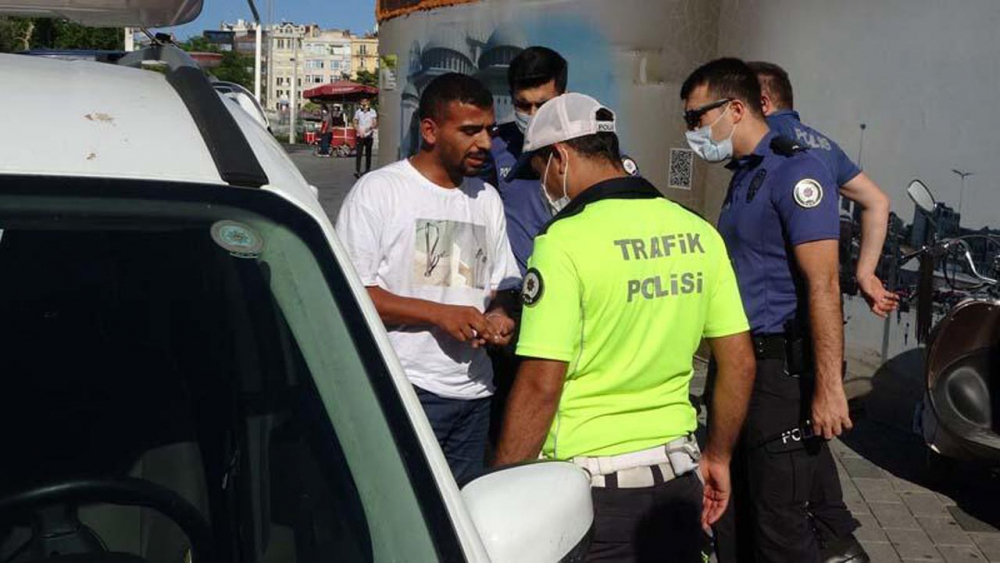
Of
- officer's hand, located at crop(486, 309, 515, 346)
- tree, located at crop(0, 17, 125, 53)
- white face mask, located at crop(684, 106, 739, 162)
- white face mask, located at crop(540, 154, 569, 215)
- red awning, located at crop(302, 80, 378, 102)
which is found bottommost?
officer's hand, located at crop(486, 309, 515, 346)

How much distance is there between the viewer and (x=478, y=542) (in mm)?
1902

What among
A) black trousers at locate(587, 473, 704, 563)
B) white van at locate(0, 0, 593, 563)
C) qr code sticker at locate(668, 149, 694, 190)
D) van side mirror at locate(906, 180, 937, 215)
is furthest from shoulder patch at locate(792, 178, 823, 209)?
qr code sticker at locate(668, 149, 694, 190)

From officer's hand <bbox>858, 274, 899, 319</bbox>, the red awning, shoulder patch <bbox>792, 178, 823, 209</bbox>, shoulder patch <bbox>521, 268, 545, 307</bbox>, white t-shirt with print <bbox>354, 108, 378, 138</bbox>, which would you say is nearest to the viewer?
shoulder patch <bbox>521, 268, 545, 307</bbox>

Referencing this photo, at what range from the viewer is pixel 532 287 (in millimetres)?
2898

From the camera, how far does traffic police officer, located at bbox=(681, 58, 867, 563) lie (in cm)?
378

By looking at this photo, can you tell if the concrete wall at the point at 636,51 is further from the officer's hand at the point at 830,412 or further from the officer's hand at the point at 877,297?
the officer's hand at the point at 830,412

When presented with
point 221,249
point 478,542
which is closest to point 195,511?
point 221,249

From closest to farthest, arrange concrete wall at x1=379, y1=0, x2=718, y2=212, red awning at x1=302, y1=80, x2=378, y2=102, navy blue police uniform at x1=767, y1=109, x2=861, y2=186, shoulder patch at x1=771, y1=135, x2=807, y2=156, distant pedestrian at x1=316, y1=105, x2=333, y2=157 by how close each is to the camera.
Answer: shoulder patch at x1=771, y1=135, x2=807, y2=156
navy blue police uniform at x1=767, y1=109, x2=861, y2=186
concrete wall at x1=379, y1=0, x2=718, y2=212
distant pedestrian at x1=316, y1=105, x2=333, y2=157
red awning at x1=302, y1=80, x2=378, y2=102

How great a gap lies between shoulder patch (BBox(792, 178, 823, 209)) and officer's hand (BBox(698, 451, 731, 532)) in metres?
0.87

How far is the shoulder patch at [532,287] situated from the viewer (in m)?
2.88

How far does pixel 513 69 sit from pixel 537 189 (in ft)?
2.11

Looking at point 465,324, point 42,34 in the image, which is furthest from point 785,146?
point 42,34

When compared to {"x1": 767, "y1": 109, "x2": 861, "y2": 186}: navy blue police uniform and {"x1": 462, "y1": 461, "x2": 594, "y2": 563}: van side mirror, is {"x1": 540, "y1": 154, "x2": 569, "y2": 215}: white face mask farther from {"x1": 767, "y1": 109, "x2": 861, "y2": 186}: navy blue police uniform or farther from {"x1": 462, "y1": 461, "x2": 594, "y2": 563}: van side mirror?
{"x1": 767, "y1": 109, "x2": 861, "y2": 186}: navy blue police uniform

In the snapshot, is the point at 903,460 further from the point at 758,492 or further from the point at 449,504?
the point at 449,504
